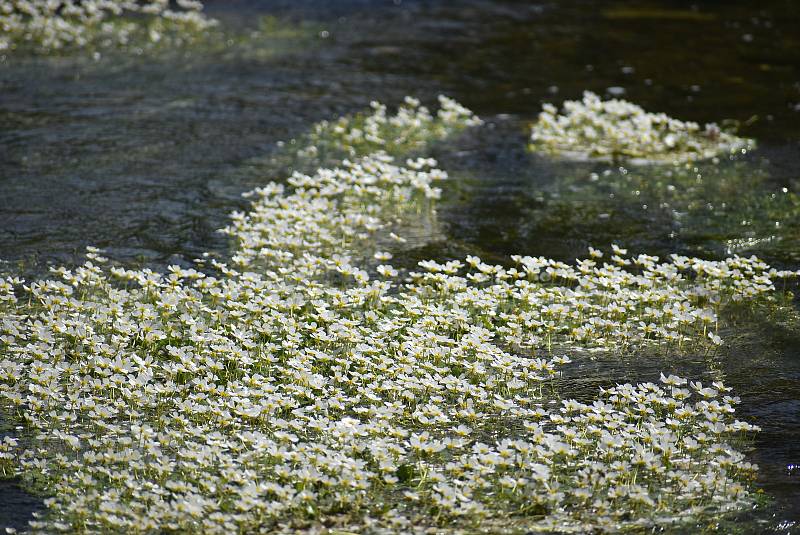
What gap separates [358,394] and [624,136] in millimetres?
4090

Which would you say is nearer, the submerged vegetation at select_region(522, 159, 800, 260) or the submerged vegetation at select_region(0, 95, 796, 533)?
the submerged vegetation at select_region(0, 95, 796, 533)

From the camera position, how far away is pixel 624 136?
24.3 ft

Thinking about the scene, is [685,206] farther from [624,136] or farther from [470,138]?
[470,138]

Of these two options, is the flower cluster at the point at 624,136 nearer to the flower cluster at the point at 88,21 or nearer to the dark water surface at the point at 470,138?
the dark water surface at the point at 470,138

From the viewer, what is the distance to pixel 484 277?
510 cm

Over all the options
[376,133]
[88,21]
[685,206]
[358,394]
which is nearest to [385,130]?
[376,133]

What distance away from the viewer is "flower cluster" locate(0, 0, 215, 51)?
9508mm

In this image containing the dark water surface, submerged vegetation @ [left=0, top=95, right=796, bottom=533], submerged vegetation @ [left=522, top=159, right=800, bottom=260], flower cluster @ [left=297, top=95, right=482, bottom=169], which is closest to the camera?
submerged vegetation @ [left=0, top=95, right=796, bottom=533]

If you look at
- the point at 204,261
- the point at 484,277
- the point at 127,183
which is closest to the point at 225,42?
the point at 127,183

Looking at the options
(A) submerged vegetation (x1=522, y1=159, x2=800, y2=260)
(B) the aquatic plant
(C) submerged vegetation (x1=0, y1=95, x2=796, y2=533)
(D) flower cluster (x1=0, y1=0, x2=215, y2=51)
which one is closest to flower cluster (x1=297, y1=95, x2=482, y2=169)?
(B) the aquatic plant

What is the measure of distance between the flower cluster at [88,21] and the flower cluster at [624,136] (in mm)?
4272

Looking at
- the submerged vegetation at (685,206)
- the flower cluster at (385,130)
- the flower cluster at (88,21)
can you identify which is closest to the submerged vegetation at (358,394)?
the submerged vegetation at (685,206)

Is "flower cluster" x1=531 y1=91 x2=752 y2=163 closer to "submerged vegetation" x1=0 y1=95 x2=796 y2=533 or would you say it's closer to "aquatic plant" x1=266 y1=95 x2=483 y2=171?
"aquatic plant" x1=266 y1=95 x2=483 y2=171

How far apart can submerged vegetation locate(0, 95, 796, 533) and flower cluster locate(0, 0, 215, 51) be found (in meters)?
4.78
